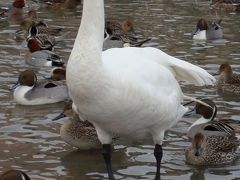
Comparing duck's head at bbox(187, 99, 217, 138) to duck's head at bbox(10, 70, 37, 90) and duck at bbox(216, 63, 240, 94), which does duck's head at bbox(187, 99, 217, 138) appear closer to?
duck at bbox(216, 63, 240, 94)

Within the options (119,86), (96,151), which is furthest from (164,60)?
(96,151)

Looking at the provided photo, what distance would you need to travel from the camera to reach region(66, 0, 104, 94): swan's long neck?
20.1 feet

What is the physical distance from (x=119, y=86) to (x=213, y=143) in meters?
2.15

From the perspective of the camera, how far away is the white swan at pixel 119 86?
20.2 ft

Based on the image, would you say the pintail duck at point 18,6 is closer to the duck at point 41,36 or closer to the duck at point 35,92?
the duck at point 41,36

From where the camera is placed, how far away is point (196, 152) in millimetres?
7641

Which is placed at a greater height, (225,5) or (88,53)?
(88,53)

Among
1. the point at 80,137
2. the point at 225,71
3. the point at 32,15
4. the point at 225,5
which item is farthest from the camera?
the point at 225,5

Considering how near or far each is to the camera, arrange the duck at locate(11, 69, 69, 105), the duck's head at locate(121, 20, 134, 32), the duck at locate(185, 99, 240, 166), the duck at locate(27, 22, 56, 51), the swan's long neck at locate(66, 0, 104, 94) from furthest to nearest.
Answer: the duck's head at locate(121, 20, 134, 32), the duck at locate(27, 22, 56, 51), the duck at locate(11, 69, 69, 105), the duck at locate(185, 99, 240, 166), the swan's long neck at locate(66, 0, 104, 94)

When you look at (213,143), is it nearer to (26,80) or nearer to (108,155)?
(108,155)

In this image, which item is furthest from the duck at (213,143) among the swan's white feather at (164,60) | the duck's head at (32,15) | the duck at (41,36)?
the duck's head at (32,15)

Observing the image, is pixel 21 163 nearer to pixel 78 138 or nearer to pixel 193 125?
pixel 78 138

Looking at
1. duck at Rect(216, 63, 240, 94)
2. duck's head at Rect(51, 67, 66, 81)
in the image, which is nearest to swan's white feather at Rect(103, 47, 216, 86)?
duck at Rect(216, 63, 240, 94)

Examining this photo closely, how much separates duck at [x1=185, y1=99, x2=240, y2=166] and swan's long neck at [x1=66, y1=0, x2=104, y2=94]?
6.51ft
